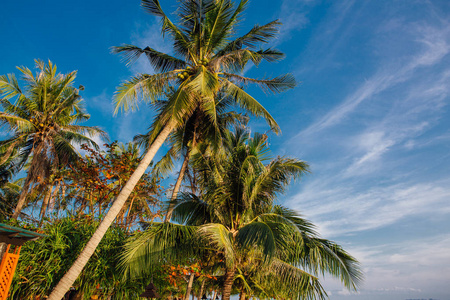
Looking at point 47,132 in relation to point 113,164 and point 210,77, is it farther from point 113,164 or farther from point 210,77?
point 210,77

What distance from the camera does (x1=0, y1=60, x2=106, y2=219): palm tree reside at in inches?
502

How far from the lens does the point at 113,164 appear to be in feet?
39.3

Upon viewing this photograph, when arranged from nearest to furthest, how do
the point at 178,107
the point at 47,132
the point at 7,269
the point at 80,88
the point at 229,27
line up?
1. the point at 7,269
2. the point at 178,107
3. the point at 229,27
4. the point at 47,132
5. the point at 80,88

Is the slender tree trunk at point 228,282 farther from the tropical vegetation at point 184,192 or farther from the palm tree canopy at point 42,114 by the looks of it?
the palm tree canopy at point 42,114

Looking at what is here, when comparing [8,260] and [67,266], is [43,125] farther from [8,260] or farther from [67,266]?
[8,260]

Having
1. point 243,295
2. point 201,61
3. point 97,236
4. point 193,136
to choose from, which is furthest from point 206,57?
point 243,295

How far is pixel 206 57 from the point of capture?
10.0m

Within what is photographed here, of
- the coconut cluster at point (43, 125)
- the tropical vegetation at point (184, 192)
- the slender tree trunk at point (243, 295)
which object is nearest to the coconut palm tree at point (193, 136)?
the tropical vegetation at point (184, 192)

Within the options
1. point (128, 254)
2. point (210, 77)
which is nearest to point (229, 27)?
point (210, 77)

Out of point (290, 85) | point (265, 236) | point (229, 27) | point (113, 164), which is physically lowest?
point (265, 236)

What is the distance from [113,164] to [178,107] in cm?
520

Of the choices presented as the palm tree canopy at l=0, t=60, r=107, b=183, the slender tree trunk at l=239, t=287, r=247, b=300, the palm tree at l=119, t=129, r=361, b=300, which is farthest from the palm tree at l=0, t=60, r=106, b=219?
the slender tree trunk at l=239, t=287, r=247, b=300

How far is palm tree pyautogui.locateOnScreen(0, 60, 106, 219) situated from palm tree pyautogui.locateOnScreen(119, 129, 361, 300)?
682 centimetres

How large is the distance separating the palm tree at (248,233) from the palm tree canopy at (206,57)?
1793 millimetres
